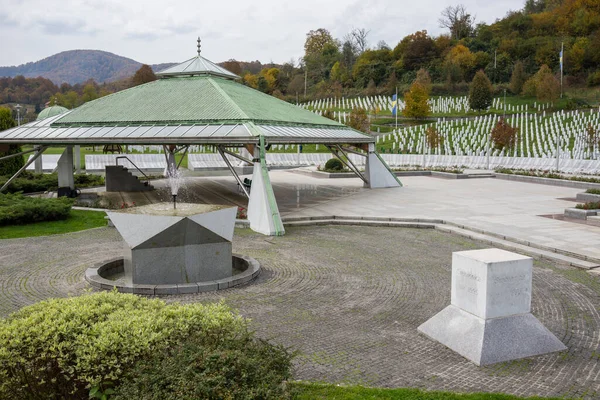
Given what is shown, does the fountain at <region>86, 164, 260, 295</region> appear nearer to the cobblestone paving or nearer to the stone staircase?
the cobblestone paving

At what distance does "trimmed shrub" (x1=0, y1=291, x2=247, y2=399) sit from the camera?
4.36 meters

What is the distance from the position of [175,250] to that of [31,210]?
8844mm

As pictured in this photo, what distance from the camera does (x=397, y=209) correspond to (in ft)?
60.7

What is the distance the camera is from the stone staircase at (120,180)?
23772mm

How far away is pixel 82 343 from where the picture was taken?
4477 millimetres

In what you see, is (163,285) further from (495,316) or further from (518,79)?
(518,79)

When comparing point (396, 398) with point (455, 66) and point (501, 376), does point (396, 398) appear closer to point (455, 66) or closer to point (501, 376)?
point (501, 376)

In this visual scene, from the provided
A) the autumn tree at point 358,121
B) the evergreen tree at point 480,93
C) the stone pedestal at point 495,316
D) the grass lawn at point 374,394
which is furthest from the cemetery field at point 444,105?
the grass lawn at point 374,394

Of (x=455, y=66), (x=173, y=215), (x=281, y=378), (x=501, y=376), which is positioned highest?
(x=455, y=66)

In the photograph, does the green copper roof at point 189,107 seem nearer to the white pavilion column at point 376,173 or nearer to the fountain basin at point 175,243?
the white pavilion column at point 376,173

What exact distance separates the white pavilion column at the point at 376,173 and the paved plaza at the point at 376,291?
19.9 ft

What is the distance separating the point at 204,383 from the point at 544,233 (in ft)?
41.6

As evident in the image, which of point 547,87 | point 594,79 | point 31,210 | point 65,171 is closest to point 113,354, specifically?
point 31,210

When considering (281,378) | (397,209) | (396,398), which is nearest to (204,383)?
(281,378)
